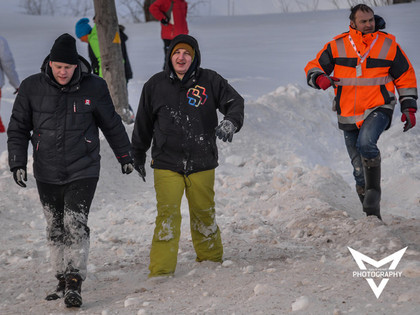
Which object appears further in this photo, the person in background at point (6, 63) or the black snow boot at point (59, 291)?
the person in background at point (6, 63)

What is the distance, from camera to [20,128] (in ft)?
17.1

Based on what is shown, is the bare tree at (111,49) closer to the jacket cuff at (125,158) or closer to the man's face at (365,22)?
the man's face at (365,22)

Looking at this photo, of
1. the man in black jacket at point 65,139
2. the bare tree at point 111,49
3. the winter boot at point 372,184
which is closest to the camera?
the man in black jacket at point 65,139

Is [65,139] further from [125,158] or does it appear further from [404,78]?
[404,78]

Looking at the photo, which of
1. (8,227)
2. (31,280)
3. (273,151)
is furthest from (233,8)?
(31,280)

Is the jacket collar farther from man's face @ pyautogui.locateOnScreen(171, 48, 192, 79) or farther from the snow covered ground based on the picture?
man's face @ pyautogui.locateOnScreen(171, 48, 192, 79)

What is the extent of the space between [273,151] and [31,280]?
544 cm

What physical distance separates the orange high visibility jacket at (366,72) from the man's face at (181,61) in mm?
1586

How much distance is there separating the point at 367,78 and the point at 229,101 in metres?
1.65

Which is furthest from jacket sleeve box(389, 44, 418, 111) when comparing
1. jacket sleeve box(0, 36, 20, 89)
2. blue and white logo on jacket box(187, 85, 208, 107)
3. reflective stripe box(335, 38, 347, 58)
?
jacket sleeve box(0, 36, 20, 89)

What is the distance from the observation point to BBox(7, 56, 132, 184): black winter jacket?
5.12 metres

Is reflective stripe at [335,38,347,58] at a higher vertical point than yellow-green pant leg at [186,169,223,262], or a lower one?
higher

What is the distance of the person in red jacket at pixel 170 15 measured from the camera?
12984 mm

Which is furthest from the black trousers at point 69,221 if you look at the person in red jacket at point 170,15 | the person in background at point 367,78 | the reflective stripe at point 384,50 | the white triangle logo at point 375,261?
the person in red jacket at point 170,15
